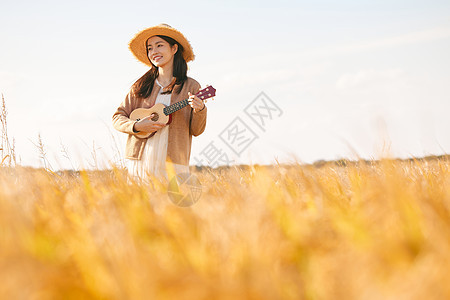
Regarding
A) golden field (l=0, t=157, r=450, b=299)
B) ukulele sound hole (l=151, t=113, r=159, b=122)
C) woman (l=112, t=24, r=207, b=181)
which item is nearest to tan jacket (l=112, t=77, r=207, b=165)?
woman (l=112, t=24, r=207, b=181)

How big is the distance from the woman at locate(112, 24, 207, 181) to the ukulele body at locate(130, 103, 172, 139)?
0.14 feet

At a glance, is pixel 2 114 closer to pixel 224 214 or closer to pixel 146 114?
pixel 146 114

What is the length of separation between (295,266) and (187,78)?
3.14 meters

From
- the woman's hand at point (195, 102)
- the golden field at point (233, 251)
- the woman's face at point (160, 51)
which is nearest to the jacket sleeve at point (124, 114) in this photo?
the woman's face at point (160, 51)

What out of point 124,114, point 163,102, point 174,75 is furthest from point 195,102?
point 124,114

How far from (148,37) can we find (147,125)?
41.0 inches

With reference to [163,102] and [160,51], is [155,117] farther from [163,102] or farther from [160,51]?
[160,51]

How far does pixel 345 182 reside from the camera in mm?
2105

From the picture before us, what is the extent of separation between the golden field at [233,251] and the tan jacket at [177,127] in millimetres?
2267

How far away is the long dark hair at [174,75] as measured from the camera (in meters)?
3.78

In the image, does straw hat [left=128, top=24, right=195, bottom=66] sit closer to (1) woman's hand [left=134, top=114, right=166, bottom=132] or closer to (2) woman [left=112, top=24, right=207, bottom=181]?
(2) woman [left=112, top=24, right=207, bottom=181]

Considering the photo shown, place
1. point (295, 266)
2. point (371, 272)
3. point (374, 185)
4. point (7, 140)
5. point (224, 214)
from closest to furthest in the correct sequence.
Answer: point (371, 272)
point (295, 266)
point (224, 214)
point (374, 185)
point (7, 140)

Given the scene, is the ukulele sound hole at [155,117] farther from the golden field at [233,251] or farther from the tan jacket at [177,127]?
the golden field at [233,251]

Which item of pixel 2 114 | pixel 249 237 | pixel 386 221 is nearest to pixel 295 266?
pixel 249 237
